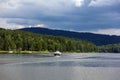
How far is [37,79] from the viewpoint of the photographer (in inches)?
2015

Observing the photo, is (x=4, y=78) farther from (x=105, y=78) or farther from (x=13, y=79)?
(x=105, y=78)

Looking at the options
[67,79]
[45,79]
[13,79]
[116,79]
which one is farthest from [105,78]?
[13,79]

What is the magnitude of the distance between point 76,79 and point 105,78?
4726 mm

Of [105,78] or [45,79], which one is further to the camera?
[105,78]

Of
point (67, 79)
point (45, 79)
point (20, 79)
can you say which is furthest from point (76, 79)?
point (20, 79)

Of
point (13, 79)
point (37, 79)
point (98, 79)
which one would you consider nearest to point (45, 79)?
point (37, 79)

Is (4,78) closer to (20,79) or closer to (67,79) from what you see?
(20,79)

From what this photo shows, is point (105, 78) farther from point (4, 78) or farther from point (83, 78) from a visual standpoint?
point (4, 78)

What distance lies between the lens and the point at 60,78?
53.0 m

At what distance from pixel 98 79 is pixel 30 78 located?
31.2 ft

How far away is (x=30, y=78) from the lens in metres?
52.6

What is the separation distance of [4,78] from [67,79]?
8729 millimetres

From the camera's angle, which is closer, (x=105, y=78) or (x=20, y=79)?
(x=20, y=79)

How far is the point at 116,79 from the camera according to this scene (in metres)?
53.4
